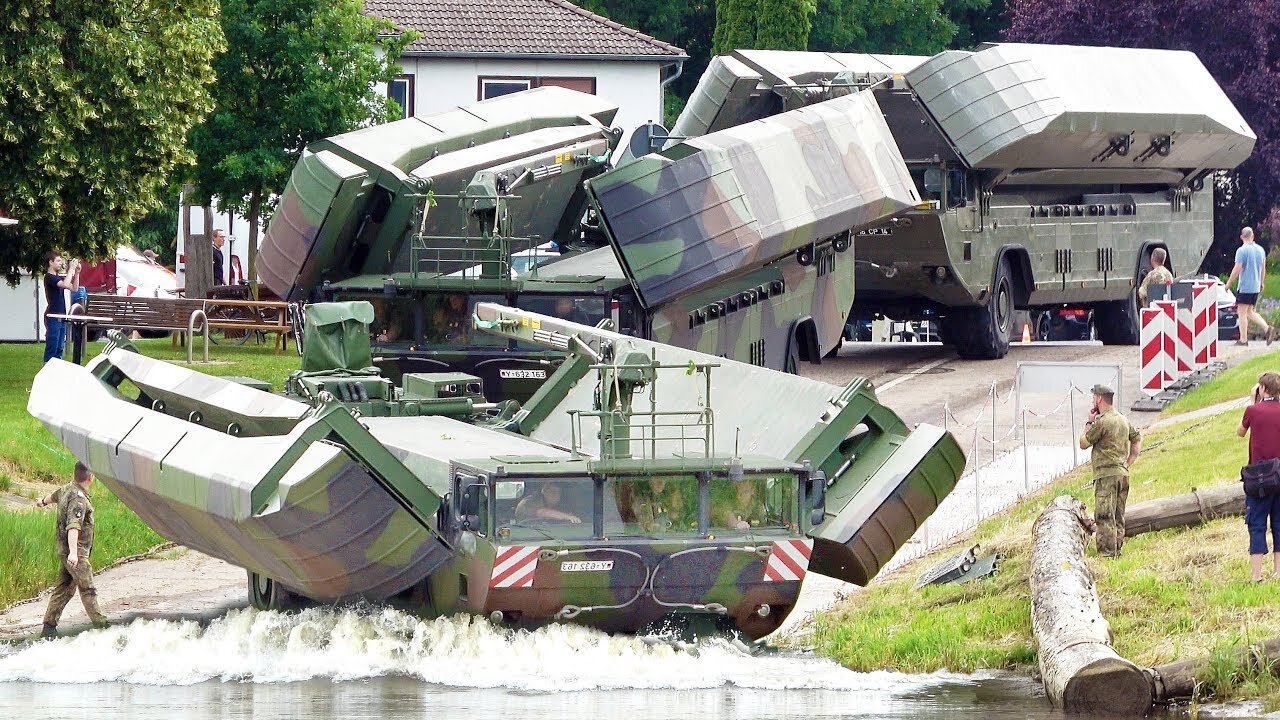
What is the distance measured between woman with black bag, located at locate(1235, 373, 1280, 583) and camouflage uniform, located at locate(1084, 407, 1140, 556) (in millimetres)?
1263

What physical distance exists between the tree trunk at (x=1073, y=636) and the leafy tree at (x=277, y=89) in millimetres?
18622

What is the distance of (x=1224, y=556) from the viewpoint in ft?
47.7

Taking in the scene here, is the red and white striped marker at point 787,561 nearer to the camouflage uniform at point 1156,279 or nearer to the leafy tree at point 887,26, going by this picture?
the camouflage uniform at point 1156,279

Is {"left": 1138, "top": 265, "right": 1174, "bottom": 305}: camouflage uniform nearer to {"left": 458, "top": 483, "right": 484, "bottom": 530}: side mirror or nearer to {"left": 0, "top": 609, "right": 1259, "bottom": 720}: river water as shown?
{"left": 0, "top": 609, "right": 1259, "bottom": 720}: river water

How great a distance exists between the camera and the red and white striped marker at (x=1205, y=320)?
24875 millimetres

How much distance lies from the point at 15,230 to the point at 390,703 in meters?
14.9

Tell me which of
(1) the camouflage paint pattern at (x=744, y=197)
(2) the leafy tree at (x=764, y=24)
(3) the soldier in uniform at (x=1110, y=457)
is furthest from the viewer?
(2) the leafy tree at (x=764, y=24)

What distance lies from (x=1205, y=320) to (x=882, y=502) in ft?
39.5

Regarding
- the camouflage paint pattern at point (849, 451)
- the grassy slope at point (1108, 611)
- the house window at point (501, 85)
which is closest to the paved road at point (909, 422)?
the grassy slope at point (1108, 611)

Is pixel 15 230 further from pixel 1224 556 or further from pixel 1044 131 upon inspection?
pixel 1224 556

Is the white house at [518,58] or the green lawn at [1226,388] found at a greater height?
the white house at [518,58]

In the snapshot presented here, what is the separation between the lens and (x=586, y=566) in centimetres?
1334

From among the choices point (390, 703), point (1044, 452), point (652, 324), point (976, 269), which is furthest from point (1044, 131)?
point (390, 703)

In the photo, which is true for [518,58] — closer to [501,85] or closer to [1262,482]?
[501,85]
